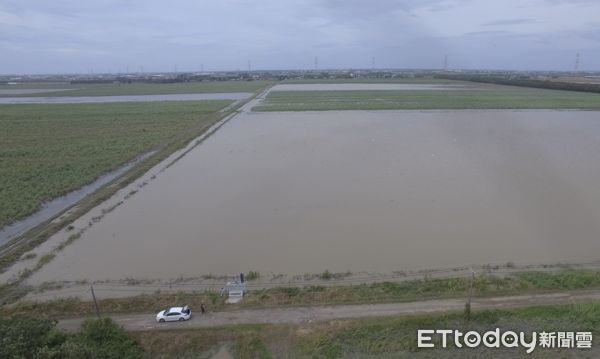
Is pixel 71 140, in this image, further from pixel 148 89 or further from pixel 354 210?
pixel 148 89

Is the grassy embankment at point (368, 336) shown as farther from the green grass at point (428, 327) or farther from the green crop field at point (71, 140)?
the green crop field at point (71, 140)

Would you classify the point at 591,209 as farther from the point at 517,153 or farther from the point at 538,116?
the point at 538,116

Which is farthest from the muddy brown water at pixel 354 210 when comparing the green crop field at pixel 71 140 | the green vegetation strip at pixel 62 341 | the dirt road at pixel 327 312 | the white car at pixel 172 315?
the green crop field at pixel 71 140

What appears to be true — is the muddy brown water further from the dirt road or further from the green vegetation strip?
the green vegetation strip

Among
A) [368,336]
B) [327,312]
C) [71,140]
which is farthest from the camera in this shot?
[71,140]

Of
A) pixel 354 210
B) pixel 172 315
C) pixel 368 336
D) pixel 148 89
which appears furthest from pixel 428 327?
pixel 148 89

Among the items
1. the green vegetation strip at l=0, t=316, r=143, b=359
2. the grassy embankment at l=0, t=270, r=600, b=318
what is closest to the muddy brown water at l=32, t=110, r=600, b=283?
the grassy embankment at l=0, t=270, r=600, b=318

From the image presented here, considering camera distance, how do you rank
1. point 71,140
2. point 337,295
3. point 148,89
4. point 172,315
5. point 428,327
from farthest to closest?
point 148,89 < point 71,140 < point 337,295 < point 172,315 < point 428,327
